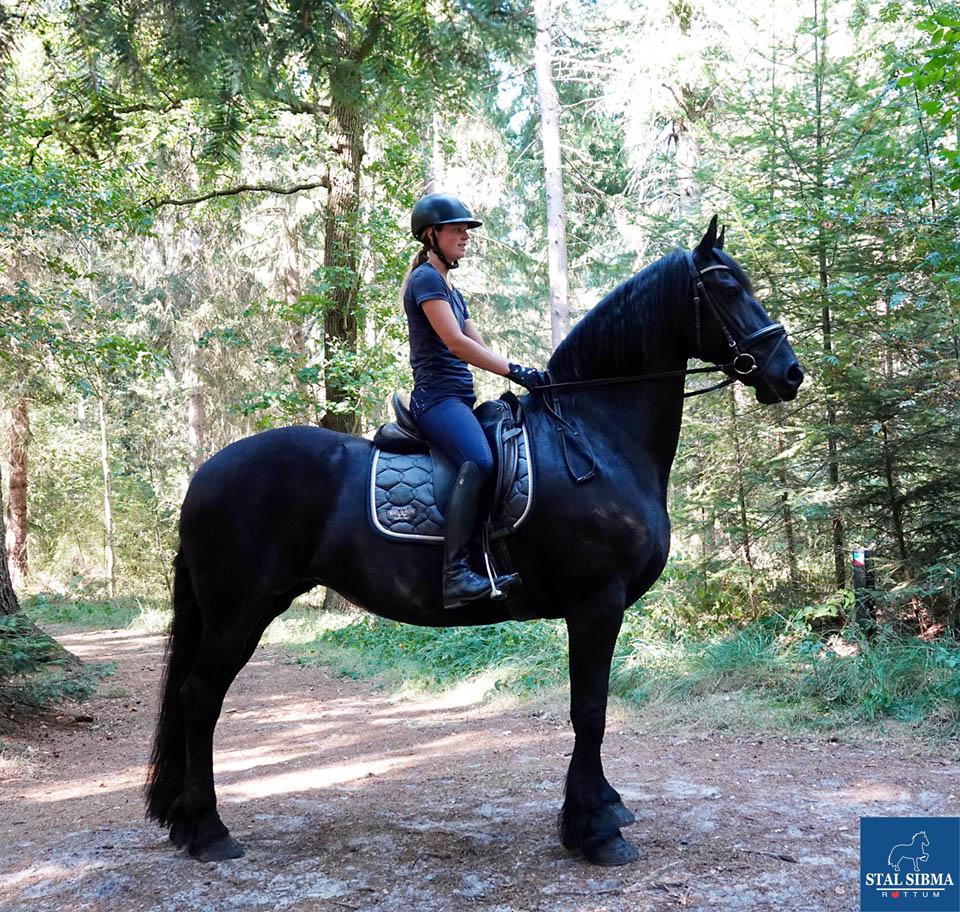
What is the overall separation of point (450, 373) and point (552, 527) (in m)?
0.93

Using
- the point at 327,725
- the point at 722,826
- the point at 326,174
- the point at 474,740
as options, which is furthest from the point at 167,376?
the point at 722,826

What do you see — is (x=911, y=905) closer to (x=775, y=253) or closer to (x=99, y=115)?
(x=99, y=115)

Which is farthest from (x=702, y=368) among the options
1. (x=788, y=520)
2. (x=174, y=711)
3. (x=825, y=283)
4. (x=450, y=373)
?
(x=788, y=520)

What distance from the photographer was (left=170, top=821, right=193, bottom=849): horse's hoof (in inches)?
157

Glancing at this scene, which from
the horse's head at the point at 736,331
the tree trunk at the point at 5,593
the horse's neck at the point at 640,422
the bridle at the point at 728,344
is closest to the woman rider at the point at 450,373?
the horse's neck at the point at 640,422

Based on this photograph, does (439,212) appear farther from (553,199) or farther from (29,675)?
(553,199)

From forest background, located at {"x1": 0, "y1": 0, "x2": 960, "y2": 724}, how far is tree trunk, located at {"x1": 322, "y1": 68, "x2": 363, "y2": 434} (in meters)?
0.06

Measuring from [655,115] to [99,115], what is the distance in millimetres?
11039

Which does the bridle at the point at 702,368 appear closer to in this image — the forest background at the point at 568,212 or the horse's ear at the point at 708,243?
the horse's ear at the point at 708,243

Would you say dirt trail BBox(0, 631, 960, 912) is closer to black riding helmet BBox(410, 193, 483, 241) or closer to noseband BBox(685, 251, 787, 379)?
noseband BBox(685, 251, 787, 379)

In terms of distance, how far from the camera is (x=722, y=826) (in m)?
4.07

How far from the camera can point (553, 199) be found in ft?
38.6

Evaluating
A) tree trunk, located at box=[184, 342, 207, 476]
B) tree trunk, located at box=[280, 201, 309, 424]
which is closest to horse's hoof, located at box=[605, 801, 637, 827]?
tree trunk, located at box=[280, 201, 309, 424]

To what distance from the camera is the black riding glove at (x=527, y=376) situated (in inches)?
155
